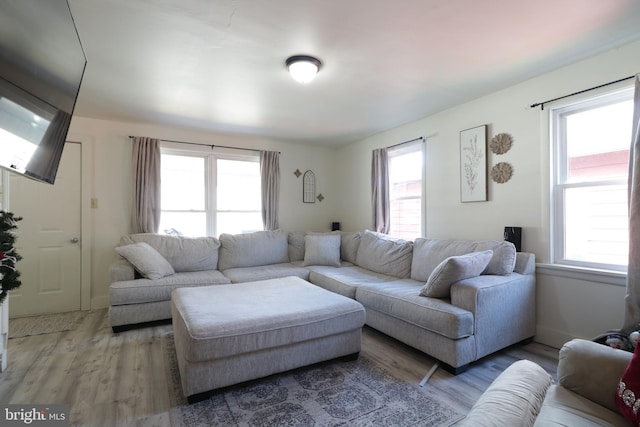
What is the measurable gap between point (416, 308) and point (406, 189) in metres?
2.10

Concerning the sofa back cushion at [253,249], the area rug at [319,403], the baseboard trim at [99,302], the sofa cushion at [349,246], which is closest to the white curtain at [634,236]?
the area rug at [319,403]

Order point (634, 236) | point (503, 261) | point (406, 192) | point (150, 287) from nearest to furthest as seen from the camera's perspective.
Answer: point (634, 236) < point (503, 261) < point (150, 287) < point (406, 192)

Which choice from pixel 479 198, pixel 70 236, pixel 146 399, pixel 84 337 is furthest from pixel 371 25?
pixel 70 236

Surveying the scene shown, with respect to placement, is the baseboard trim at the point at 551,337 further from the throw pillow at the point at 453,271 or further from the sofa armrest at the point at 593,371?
the sofa armrest at the point at 593,371

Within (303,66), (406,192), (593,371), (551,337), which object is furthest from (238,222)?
(593,371)

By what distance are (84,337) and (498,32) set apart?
4.25 m

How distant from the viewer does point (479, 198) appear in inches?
124

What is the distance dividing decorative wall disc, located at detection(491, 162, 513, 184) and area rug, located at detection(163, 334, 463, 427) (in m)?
2.11

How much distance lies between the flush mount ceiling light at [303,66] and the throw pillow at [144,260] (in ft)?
7.98

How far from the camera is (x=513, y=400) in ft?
3.69

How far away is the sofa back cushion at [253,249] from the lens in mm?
4082

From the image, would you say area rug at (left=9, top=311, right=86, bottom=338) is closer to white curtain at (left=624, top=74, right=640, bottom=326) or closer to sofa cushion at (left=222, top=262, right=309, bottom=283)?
sofa cushion at (left=222, top=262, right=309, bottom=283)

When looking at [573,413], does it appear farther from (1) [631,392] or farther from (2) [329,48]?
(2) [329,48]

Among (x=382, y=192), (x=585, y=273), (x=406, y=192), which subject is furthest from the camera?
(x=382, y=192)
